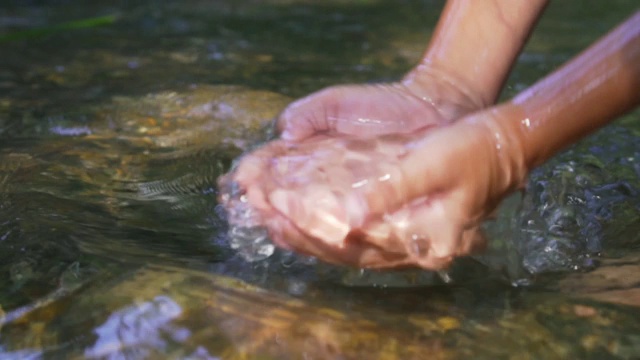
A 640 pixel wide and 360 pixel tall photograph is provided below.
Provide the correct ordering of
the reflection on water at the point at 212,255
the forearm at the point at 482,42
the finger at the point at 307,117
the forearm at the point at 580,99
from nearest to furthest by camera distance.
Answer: the reflection on water at the point at 212,255, the forearm at the point at 580,99, the finger at the point at 307,117, the forearm at the point at 482,42

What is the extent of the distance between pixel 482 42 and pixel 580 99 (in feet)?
2.11

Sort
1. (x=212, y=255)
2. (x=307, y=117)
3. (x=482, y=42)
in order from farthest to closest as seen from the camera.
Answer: (x=482, y=42) < (x=307, y=117) < (x=212, y=255)

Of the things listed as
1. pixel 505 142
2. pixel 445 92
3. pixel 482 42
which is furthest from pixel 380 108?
pixel 505 142

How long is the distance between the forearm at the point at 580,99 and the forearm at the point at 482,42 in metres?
0.56

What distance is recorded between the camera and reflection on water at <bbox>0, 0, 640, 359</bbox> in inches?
55.3

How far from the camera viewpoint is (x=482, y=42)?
2145mm

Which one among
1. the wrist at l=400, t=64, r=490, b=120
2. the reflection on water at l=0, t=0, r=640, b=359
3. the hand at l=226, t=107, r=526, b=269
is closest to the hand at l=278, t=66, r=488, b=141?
the wrist at l=400, t=64, r=490, b=120

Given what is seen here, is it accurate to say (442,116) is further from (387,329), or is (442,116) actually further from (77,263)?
(77,263)

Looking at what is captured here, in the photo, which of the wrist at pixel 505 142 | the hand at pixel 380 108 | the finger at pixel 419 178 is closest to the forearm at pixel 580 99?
the wrist at pixel 505 142

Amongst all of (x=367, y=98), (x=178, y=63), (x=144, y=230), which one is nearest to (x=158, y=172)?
(x=144, y=230)

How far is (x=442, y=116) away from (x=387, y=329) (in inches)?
32.5

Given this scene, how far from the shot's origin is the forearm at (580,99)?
59.9 inches

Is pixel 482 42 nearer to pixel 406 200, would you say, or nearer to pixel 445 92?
pixel 445 92

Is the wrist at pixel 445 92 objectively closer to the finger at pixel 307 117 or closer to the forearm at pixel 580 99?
the finger at pixel 307 117
